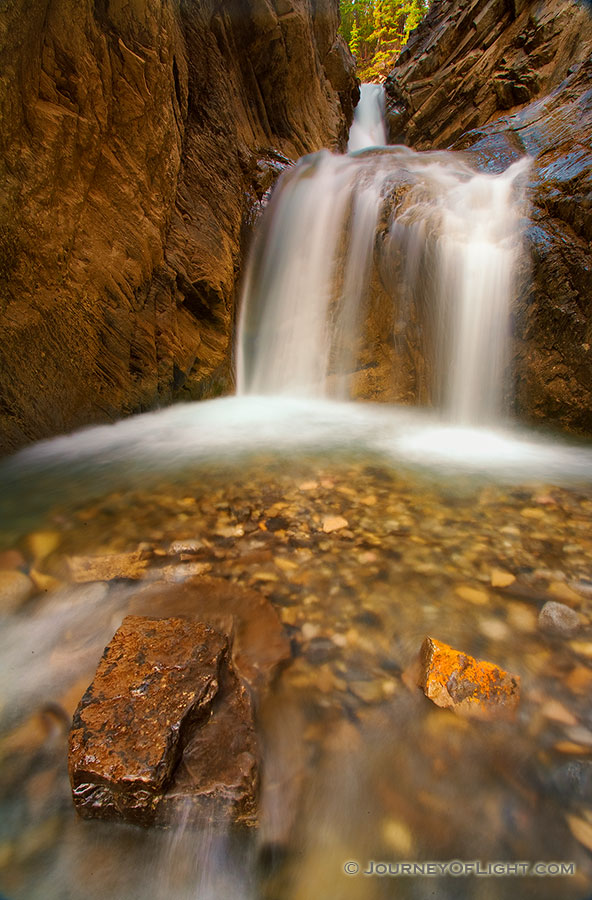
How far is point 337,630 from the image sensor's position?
5.08 feet

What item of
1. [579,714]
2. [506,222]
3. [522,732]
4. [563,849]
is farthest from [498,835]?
[506,222]

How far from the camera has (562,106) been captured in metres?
6.49

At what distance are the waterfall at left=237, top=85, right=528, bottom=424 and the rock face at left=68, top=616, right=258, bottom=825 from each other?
442cm

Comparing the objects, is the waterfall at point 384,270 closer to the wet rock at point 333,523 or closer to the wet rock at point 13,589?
the wet rock at point 333,523

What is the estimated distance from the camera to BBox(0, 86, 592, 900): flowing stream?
96cm

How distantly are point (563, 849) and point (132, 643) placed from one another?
131cm

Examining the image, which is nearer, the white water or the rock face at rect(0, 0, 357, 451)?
the rock face at rect(0, 0, 357, 451)

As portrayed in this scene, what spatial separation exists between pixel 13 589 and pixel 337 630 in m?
1.41

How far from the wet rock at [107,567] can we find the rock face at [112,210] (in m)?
1.84

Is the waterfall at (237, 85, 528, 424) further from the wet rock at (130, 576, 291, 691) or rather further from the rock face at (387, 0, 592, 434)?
the wet rock at (130, 576, 291, 691)

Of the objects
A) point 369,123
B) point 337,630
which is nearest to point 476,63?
point 369,123

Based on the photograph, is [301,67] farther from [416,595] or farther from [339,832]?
[339,832]

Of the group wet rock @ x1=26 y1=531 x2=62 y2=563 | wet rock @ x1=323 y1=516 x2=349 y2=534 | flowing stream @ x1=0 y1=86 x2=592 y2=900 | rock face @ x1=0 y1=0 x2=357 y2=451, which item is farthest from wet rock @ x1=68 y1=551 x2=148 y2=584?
rock face @ x1=0 y1=0 x2=357 y2=451

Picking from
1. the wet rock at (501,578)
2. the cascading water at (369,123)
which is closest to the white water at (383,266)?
the wet rock at (501,578)
